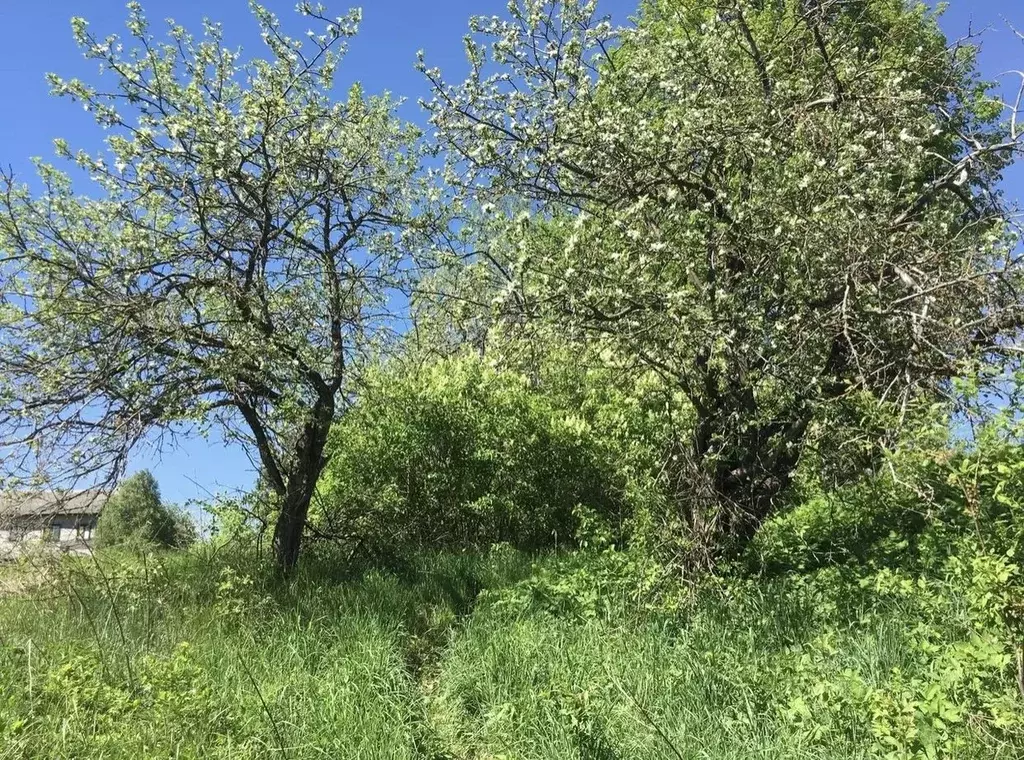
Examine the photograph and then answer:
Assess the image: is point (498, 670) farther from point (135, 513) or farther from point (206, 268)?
point (135, 513)

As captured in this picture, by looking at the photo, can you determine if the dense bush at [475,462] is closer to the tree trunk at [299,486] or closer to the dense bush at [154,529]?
the tree trunk at [299,486]

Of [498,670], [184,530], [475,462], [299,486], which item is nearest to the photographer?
[498,670]

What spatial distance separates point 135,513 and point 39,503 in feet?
37.6

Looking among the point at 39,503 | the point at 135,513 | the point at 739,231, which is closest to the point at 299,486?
the point at 39,503

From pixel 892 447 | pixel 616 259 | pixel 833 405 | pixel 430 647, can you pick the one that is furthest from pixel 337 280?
pixel 892 447

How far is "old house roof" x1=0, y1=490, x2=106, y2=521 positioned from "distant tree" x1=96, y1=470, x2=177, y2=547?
80 cm

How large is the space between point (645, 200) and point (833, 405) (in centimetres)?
230

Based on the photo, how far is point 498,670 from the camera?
5109 millimetres

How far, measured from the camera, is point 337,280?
25.6 feet

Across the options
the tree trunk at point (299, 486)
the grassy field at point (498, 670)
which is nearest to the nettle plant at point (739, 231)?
the grassy field at point (498, 670)

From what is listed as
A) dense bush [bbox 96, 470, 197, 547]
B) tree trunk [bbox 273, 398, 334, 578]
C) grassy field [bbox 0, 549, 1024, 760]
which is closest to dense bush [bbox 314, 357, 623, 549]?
tree trunk [bbox 273, 398, 334, 578]

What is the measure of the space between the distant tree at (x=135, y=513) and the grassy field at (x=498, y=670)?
209cm

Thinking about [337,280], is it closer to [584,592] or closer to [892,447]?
[584,592]

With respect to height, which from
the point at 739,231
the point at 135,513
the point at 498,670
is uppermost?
the point at 739,231
